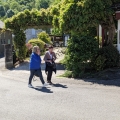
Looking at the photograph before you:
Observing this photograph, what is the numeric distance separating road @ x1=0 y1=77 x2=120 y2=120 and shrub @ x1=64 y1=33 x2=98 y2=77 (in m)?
2.07

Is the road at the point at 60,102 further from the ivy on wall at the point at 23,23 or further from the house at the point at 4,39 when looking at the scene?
the house at the point at 4,39

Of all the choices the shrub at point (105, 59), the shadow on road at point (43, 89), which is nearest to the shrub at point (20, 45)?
the shrub at point (105, 59)

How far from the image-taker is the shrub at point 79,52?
12727 mm

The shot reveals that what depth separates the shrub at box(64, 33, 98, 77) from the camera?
12.7m

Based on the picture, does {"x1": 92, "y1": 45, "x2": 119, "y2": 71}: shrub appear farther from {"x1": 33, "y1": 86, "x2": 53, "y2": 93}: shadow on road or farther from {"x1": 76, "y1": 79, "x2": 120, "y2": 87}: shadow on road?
{"x1": 33, "y1": 86, "x2": 53, "y2": 93}: shadow on road

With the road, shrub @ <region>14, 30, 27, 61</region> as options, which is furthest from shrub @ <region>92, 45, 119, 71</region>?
shrub @ <region>14, 30, 27, 61</region>

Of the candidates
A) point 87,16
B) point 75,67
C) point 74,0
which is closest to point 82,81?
point 75,67

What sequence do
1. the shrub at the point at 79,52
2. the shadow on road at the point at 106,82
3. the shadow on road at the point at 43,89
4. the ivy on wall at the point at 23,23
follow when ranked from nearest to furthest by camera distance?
the shadow on road at the point at 43,89, the shadow on road at the point at 106,82, the shrub at the point at 79,52, the ivy on wall at the point at 23,23

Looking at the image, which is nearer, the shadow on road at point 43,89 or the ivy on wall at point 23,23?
the shadow on road at point 43,89

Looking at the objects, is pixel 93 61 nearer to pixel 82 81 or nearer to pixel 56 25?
pixel 82 81

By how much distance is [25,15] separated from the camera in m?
20.1

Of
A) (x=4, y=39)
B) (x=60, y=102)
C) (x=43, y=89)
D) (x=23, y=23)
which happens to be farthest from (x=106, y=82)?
(x=4, y=39)

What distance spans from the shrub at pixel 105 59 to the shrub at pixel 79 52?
38cm

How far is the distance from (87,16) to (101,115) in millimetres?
7648
